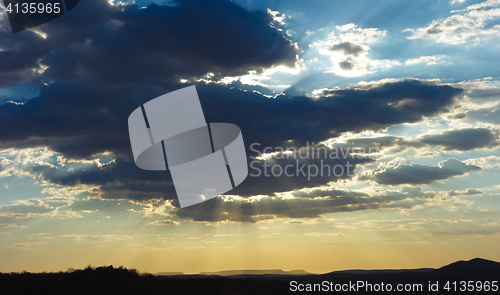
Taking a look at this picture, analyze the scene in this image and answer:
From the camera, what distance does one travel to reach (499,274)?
163 meters

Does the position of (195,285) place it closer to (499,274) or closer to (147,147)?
(147,147)

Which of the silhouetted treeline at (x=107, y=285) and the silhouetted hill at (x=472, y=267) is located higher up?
the silhouetted treeline at (x=107, y=285)

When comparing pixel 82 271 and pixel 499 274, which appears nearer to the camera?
pixel 82 271

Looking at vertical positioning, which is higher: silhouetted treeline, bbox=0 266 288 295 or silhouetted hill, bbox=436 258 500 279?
silhouetted treeline, bbox=0 266 288 295

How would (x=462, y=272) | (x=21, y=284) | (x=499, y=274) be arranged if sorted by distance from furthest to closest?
(x=462, y=272) < (x=499, y=274) < (x=21, y=284)

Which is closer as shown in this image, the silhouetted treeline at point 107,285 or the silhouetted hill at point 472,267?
the silhouetted treeline at point 107,285

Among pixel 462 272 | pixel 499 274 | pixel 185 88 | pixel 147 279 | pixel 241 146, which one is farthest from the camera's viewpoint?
pixel 462 272

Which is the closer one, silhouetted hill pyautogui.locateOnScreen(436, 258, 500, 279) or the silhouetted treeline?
the silhouetted treeline

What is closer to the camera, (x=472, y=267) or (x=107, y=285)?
(x=107, y=285)

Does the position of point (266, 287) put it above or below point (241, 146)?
below

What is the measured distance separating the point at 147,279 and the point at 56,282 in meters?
12.4

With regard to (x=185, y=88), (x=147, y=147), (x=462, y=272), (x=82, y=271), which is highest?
(x=185, y=88)

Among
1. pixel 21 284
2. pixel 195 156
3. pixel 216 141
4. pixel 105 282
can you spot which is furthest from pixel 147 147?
pixel 21 284

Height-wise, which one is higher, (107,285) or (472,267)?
(107,285)
